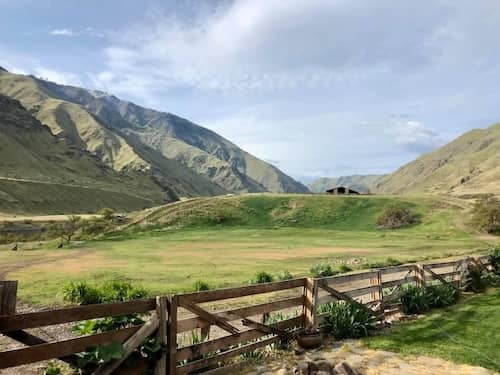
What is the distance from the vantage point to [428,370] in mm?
8055

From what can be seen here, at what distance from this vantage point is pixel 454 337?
10.3m

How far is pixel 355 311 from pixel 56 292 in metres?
15.1

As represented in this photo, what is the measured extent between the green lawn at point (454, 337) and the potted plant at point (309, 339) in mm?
1206

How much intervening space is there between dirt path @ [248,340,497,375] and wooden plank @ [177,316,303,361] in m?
0.60

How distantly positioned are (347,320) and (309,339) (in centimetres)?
151

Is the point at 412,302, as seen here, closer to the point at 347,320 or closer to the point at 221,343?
the point at 347,320

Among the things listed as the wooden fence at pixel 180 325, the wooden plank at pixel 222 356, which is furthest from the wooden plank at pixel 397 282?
the wooden plank at pixel 222 356

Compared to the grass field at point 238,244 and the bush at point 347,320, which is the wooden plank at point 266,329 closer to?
the bush at point 347,320

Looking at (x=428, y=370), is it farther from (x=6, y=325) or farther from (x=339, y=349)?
(x=6, y=325)

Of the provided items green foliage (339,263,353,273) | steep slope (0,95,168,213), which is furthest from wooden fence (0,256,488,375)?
steep slope (0,95,168,213)

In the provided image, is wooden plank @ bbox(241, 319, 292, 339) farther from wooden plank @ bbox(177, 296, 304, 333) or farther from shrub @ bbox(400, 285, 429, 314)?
shrub @ bbox(400, 285, 429, 314)

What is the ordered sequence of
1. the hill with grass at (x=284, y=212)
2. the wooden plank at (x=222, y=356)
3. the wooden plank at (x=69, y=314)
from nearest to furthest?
the wooden plank at (x=69, y=314) → the wooden plank at (x=222, y=356) → the hill with grass at (x=284, y=212)

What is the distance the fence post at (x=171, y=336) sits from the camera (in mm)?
6918

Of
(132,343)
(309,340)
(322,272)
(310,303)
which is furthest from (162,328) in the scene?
(322,272)
